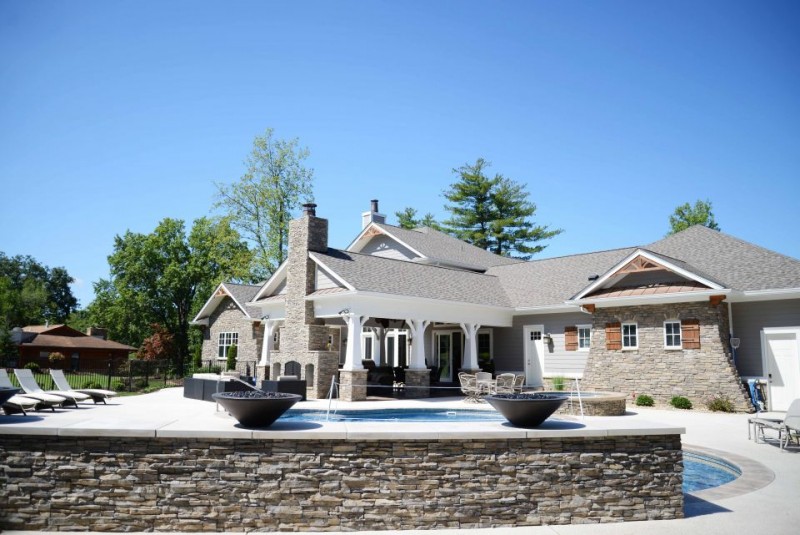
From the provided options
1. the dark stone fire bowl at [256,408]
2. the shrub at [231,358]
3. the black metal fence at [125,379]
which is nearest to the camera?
the dark stone fire bowl at [256,408]

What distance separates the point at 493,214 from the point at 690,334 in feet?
101

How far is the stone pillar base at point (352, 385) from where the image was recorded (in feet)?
60.8

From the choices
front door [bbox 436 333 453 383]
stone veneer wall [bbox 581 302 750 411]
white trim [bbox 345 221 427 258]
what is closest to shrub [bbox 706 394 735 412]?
stone veneer wall [bbox 581 302 750 411]

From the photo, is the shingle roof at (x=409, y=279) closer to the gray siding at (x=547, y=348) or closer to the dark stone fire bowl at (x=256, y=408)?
the gray siding at (x=547, y=348)

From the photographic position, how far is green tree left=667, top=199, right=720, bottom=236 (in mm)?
42656

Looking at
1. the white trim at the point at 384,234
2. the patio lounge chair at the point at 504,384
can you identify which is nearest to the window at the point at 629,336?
the patio lounge chair at the point at 504,384

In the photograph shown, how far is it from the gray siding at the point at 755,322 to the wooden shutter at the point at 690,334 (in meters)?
1.65

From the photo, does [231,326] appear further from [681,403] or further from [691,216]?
[691,216]

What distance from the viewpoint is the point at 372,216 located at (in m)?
31.4

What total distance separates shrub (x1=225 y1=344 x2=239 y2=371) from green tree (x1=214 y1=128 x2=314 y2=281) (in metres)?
8.57

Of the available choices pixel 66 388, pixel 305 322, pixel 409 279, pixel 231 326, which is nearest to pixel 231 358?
pixel 231 326

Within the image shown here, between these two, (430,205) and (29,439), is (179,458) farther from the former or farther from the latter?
(430,205)

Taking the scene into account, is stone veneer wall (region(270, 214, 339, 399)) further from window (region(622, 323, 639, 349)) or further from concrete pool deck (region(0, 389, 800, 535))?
concrete pool deck (region(0, 389, 800, 535))

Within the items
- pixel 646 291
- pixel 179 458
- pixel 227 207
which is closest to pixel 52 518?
pixel 179 458
